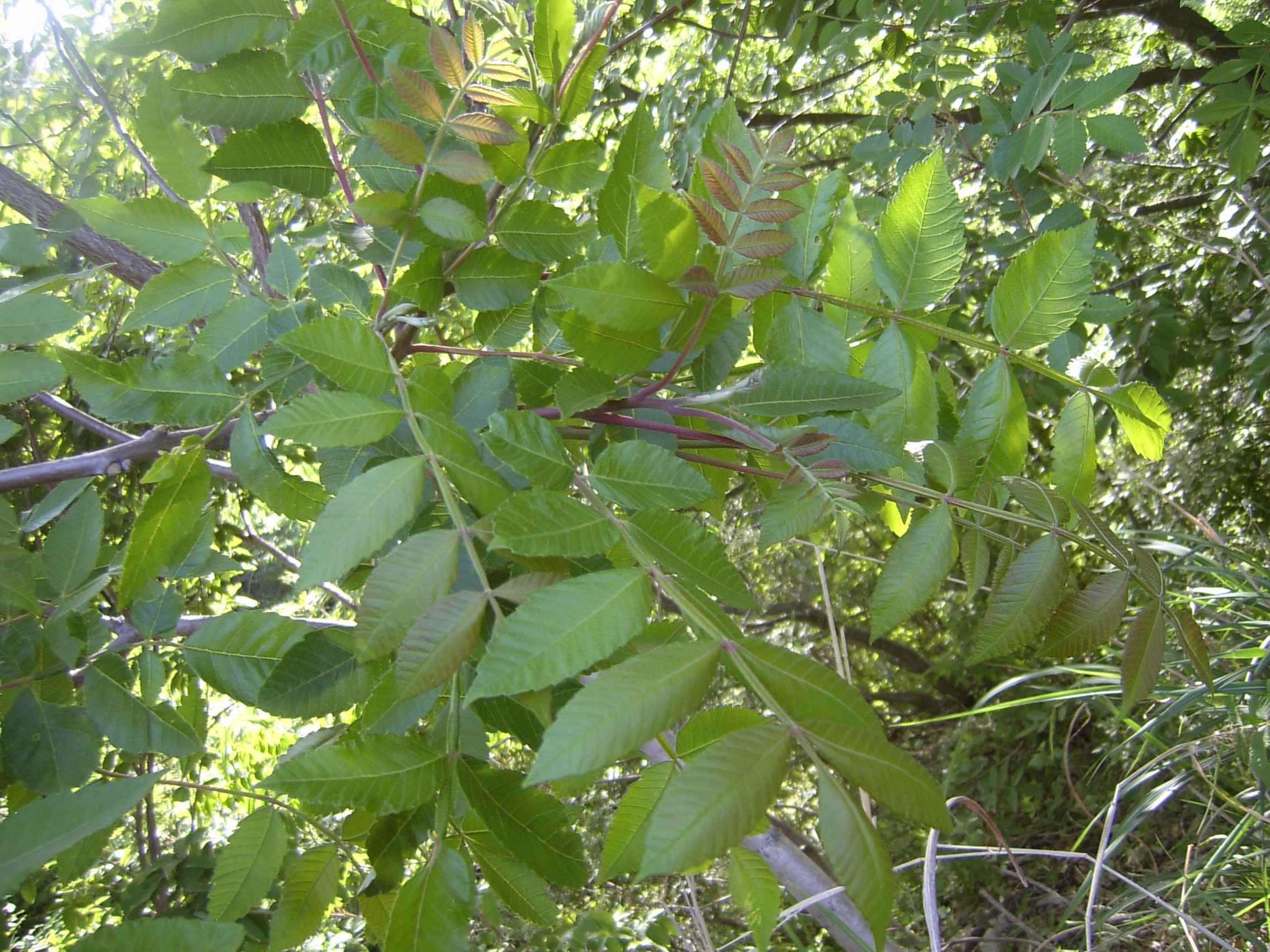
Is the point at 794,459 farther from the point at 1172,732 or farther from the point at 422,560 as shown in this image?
the point at 1172,732

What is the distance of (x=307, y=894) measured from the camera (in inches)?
18.5

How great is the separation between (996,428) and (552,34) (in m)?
0.36

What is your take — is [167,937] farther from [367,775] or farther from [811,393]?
[811,393]

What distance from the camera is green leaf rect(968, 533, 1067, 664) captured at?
1.50 ft

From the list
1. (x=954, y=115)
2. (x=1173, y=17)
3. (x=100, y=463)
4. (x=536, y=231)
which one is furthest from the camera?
(x=1173, y=17)

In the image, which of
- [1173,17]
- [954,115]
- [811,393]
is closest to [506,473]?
[811,393]

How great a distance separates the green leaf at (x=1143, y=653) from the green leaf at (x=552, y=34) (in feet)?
1.50

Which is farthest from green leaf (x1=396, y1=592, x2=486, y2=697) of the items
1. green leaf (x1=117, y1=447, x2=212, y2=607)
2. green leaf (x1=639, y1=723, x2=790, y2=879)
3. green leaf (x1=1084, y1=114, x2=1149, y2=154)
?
green leaf (x1=1084, y1=114, x2=1149, y2=154)

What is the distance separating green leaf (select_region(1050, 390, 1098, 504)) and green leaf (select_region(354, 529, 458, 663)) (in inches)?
15.4

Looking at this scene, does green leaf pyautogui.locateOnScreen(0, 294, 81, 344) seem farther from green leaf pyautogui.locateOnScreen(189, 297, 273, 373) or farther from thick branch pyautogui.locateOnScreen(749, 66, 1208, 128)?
thick branch pyautogui.locateOnScreen(749, 66, 1208, 128)

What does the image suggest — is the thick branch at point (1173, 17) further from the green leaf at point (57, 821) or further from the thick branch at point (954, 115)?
the green leaf at point (57, 821)

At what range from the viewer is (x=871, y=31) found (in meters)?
1.69

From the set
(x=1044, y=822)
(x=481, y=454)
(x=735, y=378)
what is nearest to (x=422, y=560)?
(x=481, y=454)

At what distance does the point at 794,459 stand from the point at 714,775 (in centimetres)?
18
